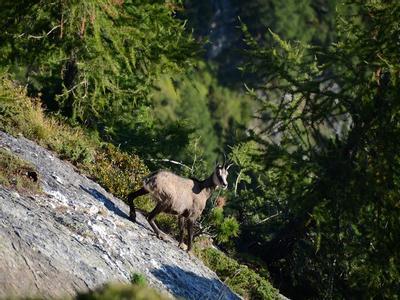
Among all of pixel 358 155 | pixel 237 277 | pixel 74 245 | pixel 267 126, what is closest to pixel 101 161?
pixel 237 277

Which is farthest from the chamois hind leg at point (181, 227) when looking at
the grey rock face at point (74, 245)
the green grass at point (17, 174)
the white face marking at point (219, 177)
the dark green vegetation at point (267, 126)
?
the green grass at point (17, 174)

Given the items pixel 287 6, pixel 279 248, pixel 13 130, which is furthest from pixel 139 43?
pixel 287 6

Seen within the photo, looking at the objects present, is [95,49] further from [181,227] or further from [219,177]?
[181,227]

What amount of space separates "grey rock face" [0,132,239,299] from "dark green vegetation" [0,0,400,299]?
58.6 inches

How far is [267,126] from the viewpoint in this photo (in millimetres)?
11891

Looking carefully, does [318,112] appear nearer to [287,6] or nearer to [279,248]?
[279,248]

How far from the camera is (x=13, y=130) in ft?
51.0

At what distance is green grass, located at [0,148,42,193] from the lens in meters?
11.8

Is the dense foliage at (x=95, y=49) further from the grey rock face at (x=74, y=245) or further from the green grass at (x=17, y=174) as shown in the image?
the green grass at (x=17, y=174)

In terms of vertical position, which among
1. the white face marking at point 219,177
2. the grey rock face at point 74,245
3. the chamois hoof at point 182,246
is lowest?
the grey rock face at point 74,245

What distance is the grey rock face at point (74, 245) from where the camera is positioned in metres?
9.20

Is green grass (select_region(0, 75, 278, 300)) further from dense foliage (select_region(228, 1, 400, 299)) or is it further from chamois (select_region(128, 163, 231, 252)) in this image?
dense foliage (select_region(228, 1, 400, 299))

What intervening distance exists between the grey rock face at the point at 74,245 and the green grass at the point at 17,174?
25 cm

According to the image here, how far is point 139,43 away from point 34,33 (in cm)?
275
